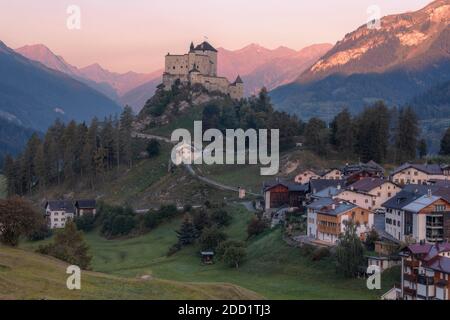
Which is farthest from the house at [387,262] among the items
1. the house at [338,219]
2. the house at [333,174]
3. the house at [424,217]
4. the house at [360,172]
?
the house at [333,174]

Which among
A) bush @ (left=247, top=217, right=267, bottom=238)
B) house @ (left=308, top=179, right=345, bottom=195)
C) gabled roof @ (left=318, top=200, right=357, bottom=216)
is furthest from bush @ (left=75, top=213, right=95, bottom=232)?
gabled roof @ (left=318, top=200, right=357, bottom=216)

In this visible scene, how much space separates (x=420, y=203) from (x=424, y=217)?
1.53 m

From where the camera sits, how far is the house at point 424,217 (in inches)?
2266

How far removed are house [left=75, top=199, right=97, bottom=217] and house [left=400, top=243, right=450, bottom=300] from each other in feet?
197

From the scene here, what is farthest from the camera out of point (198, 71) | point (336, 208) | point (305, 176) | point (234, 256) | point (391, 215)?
point (198, 71)

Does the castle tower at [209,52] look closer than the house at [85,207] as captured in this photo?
No

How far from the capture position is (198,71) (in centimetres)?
14538

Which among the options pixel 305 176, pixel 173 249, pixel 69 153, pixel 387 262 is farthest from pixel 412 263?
pixel 69 153

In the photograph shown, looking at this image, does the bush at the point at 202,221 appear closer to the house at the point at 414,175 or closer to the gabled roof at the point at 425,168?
the house at the point at 414,175

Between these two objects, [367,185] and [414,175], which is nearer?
[367,185]

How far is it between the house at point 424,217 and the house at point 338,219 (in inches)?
103

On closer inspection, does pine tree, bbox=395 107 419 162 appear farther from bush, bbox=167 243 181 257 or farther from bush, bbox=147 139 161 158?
bush, bbox=167 243 181 257

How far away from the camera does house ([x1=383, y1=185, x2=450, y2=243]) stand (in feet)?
189

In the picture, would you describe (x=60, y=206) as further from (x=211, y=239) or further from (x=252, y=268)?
(x=252, y=268)
